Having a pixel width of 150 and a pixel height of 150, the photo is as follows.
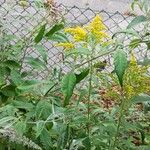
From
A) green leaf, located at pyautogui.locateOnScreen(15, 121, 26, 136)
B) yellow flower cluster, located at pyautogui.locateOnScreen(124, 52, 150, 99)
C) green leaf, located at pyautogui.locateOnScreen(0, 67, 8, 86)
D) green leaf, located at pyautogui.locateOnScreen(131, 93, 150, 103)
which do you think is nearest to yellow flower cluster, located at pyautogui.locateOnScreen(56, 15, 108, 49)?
yellow flower cluster, located at pyautogui.locateOnScreen(124, 52, 150, 99)

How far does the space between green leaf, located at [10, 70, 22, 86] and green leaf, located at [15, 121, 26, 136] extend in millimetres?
479

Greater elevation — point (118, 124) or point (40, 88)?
point (40, 88)

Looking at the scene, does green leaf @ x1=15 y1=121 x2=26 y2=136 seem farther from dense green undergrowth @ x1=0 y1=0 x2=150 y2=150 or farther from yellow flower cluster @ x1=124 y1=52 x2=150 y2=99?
yellow flower cluster @ x1=124 y1=52 x2=150 y2=99

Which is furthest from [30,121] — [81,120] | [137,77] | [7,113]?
[137,77]

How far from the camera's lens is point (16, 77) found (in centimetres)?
261

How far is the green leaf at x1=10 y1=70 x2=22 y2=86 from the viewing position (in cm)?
259

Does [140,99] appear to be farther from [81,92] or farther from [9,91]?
[9,91]

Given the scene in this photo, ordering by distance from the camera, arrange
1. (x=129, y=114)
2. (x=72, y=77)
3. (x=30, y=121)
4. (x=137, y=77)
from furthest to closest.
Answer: (x=129, y=114) → (x=30, y=121) → (x=137, y=77) → (x=72, y=77)

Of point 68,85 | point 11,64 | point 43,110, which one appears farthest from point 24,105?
point 68,85

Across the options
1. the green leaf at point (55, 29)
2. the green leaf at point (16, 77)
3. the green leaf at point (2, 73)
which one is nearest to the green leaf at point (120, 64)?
the green leaf at point (55, 29)

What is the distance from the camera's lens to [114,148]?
2.39 meters

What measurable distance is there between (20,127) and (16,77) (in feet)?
1.86

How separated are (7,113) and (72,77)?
0.53 metres

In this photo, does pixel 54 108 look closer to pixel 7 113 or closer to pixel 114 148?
pixel 7 113
